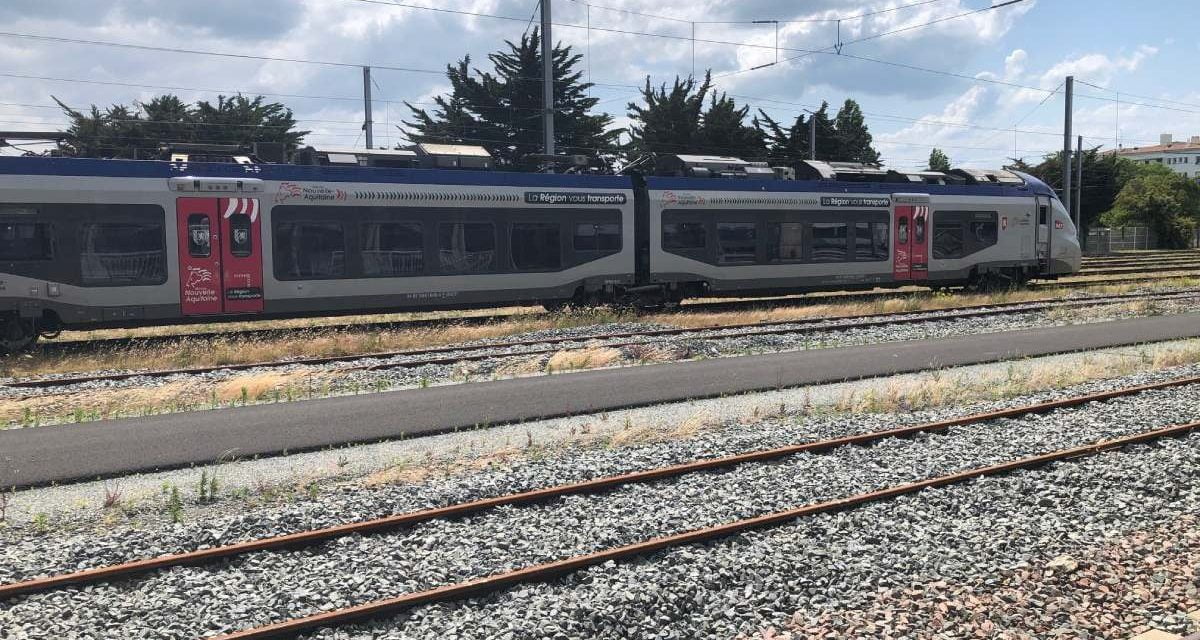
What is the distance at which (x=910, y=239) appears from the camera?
2555cm

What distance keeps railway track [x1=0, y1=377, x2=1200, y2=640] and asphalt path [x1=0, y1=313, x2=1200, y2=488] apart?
2.98 m

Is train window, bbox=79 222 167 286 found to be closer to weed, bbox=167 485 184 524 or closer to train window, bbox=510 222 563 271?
train window, bbox=510 222 563 271

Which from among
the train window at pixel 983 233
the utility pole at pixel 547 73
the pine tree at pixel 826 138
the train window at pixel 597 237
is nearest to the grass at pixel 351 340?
the train window at pixel 597 237

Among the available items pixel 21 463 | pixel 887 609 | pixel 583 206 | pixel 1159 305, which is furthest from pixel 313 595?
pixel 1159 305

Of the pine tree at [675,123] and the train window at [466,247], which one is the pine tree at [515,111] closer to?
the pine tree at [675,123]

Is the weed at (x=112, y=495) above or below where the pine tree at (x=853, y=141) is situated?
below

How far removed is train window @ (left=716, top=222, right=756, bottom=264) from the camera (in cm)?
2238

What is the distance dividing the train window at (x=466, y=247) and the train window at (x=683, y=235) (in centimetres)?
445

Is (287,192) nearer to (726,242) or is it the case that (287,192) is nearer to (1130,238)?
(726,242)

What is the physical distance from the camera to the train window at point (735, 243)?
2238cm

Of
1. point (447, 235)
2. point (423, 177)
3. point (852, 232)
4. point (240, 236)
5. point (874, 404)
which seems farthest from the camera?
point (852, 232)

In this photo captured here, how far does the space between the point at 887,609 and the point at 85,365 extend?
14112 mm

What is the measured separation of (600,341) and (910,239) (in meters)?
12.5

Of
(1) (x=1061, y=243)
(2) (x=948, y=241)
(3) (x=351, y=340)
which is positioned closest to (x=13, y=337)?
(3) (x=351, y=340)
